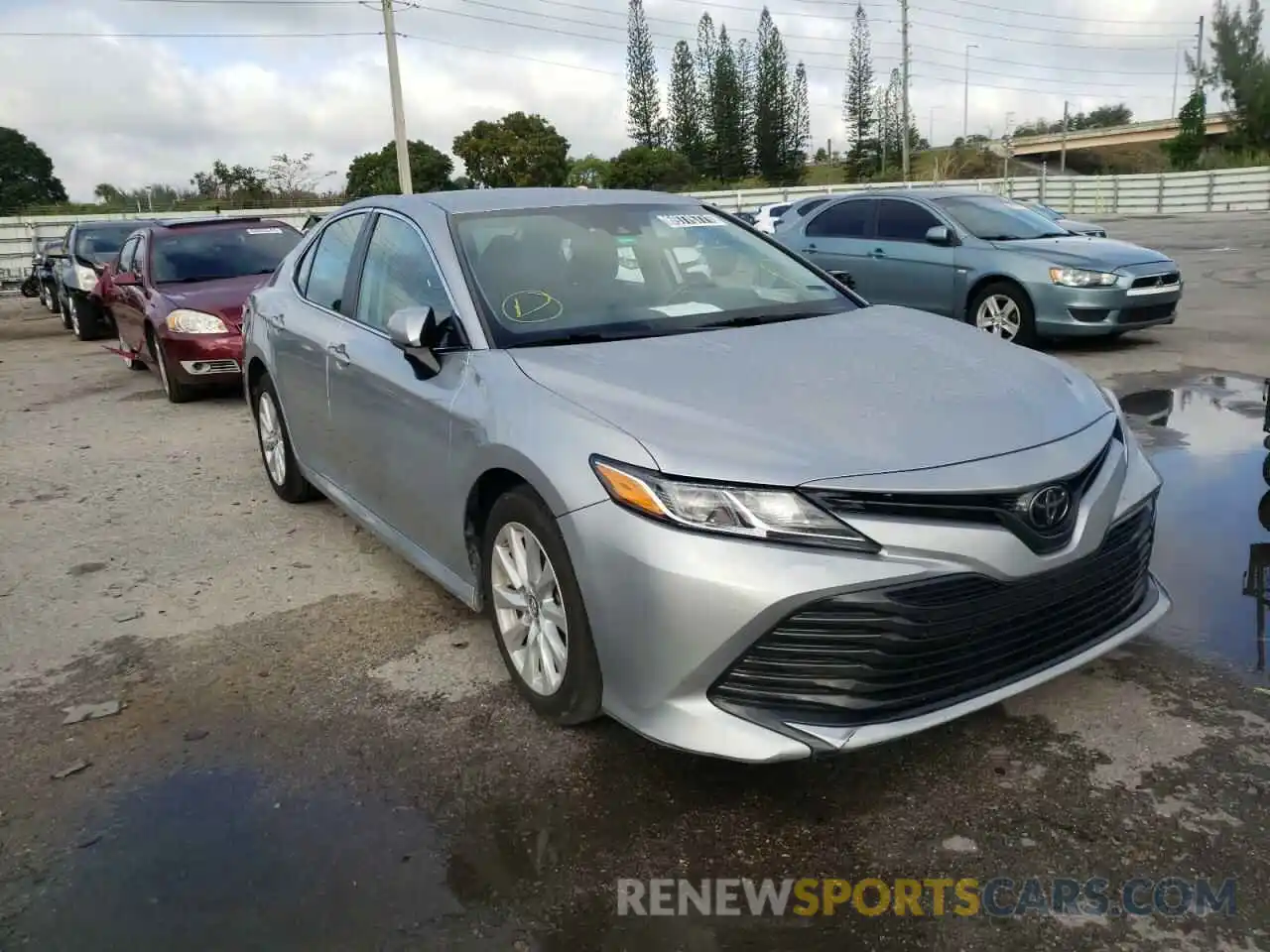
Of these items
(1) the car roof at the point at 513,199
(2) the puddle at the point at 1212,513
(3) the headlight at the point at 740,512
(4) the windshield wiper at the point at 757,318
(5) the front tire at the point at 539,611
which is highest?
(1) the car roof at the point at 513,199

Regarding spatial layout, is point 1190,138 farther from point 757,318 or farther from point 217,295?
point 757,318

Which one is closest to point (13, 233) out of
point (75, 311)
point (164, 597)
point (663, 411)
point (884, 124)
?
point (75, 311)

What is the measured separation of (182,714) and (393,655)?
74 centimetres

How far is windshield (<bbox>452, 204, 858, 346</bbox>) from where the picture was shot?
368cm

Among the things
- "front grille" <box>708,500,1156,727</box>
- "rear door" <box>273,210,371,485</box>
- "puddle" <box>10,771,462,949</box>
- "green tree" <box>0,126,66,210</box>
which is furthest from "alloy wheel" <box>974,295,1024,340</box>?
"green tree" <box>0,126,66,210</box>

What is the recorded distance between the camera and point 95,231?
17.4 meters

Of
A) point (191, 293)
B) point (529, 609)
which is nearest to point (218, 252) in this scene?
point (191, 293)

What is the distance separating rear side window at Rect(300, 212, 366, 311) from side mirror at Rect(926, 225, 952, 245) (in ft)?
21.0

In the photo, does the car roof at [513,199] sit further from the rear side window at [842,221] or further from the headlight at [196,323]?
the rear side window at [842,221]

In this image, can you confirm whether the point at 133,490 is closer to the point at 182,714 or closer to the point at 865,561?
the point at 182,714

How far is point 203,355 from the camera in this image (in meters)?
9.16

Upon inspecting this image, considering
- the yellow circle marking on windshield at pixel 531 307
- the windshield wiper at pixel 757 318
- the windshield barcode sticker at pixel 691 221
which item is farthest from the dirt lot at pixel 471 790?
the windshield barcode sticker at pixel 691 221

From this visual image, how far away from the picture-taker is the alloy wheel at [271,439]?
18.8ft

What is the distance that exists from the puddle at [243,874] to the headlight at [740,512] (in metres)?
1.07
